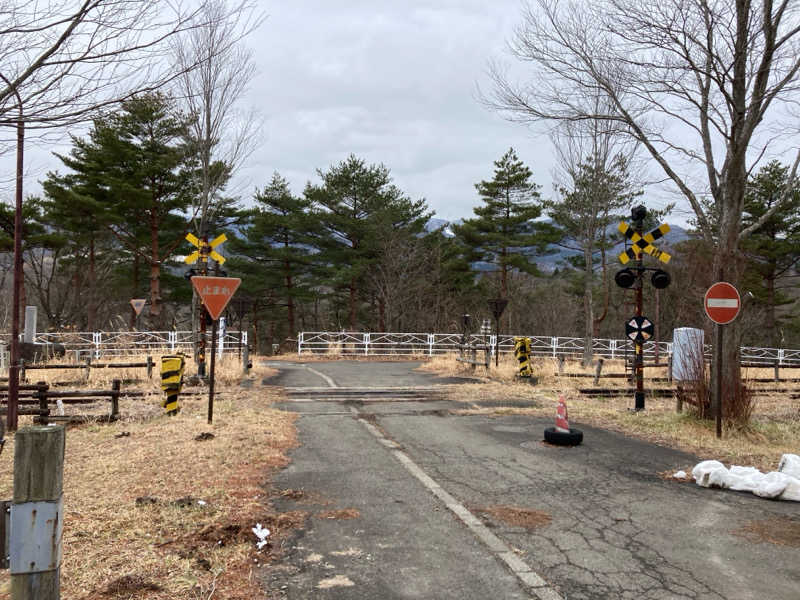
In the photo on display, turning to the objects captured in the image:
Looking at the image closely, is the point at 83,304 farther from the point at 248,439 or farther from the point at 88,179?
the point at 248,439

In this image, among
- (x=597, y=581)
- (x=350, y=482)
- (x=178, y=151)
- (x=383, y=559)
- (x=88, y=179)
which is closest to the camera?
(x=597, y=581)

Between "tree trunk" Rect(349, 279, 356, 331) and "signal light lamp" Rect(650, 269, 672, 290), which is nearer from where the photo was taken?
"signal light lamp" Rect(650, 269, 672, 290)

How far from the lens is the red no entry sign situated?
8.60 meters

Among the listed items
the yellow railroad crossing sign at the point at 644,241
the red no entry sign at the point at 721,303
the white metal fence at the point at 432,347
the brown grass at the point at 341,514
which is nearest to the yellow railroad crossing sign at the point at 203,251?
the yellow railroad crossing sign at the point at 644,241

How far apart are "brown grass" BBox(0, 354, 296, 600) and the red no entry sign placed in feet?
21.4

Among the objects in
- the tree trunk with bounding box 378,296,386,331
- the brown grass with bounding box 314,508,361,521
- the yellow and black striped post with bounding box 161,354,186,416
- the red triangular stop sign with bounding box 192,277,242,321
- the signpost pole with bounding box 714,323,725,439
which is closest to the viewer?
the brown grass with bounding box 314,508,361,521

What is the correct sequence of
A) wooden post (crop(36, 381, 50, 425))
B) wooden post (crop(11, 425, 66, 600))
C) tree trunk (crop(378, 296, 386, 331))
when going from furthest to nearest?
tree trunk (crop(378, 296, 386, 331)) < wooden post (crop(36, 381, 50, 425)) < wooden post (crop(11, 425, 66, 600))

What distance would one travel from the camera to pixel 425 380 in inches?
697

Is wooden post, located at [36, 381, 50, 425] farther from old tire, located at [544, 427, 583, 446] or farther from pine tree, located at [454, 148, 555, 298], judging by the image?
pine tree, located at [454, 148, 555, 298]

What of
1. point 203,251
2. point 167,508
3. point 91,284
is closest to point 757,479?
point 167,508

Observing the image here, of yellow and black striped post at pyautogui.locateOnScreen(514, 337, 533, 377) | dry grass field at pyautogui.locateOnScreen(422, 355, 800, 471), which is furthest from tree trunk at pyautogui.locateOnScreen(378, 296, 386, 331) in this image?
yellow and black striped post at pyautogui.locateOnScreen(514, 337, 533, 377)

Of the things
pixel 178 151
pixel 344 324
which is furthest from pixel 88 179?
pixel 344 324

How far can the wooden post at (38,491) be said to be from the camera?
8.08 feet

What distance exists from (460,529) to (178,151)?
26.6 m
